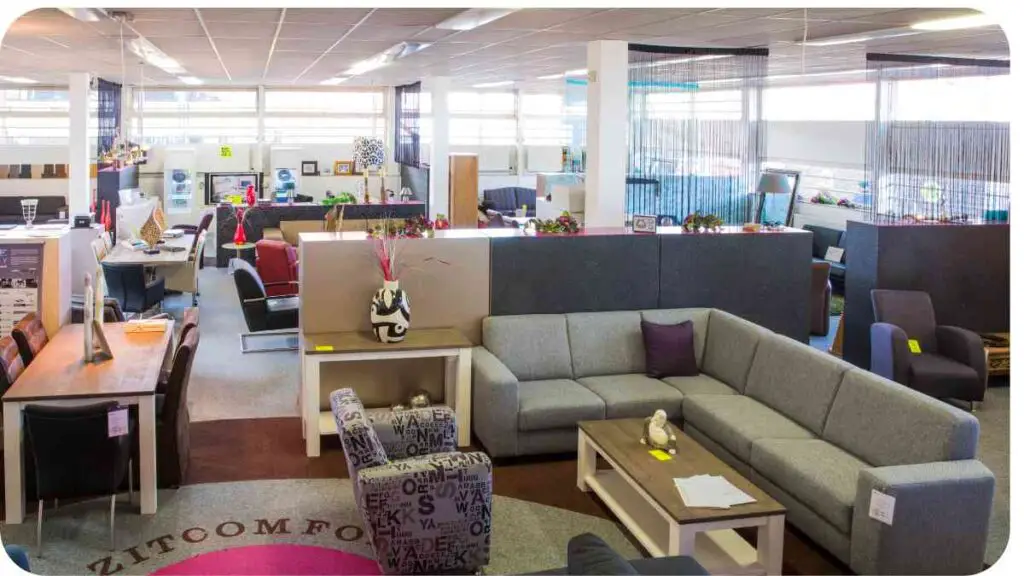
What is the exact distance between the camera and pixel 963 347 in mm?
7691

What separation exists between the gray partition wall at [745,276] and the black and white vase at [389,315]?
206 centimetres

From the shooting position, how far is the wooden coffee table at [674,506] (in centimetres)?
450

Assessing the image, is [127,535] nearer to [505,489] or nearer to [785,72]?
[505,489]

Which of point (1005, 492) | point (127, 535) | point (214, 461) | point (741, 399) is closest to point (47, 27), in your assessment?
point (214, 461)

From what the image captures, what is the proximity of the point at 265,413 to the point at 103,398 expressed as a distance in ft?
6.98

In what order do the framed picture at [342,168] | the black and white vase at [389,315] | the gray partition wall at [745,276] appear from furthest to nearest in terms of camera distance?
1. the framed picture at [342,168]
2. the gray partition wall at [745,276]
3. the black and white vase at [389,315]

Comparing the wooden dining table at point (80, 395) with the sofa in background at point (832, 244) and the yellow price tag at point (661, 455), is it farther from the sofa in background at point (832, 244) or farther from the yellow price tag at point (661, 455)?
the sofa in background at point (832, 244)

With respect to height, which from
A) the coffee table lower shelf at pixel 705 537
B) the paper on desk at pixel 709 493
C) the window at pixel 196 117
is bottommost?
the coffee table lower shelf at pixel 705 537

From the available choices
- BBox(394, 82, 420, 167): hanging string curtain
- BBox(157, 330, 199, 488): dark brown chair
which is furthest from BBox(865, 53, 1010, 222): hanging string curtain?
BBox(394, 82, 420, 167): hanging string curtain

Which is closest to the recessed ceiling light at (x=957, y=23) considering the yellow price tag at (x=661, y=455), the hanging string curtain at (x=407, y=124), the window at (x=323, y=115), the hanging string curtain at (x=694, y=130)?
the hanging string curtain at (x=694, y=130)

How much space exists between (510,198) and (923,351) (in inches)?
440

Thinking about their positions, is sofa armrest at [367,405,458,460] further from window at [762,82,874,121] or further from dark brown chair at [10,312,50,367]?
window at [762,82,874,121]

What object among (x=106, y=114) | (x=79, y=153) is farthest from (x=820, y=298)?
(x=106, y=114)

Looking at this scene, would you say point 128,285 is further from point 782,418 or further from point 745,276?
point 782,418
